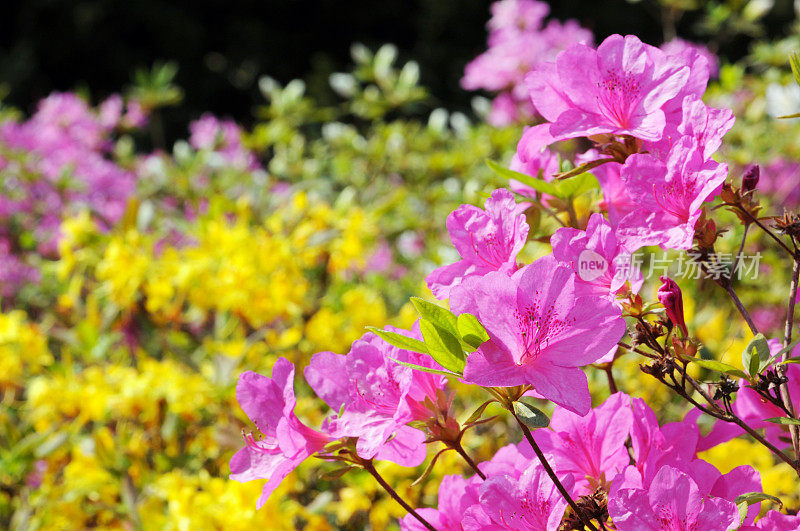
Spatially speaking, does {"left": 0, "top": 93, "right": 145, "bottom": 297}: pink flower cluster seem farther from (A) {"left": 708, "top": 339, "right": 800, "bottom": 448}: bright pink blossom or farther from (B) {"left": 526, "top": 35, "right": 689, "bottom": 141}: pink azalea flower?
(A) {"left": 708, "top": 339, "right": 800, "bottom": 448}: bright pink blossom

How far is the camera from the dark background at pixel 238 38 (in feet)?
26.6

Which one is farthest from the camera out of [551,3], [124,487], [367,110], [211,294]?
[551,3]

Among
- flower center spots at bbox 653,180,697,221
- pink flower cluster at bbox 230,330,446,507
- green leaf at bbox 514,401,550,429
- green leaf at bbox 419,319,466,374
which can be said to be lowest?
pink flower cluster at bbox 230,330,446,507

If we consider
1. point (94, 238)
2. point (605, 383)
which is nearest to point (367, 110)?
point (94, 238)

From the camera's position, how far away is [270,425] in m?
0.65

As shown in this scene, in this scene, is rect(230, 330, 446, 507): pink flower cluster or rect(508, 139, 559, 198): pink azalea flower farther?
rect(508, 139, 559, 198): pink azalea flower

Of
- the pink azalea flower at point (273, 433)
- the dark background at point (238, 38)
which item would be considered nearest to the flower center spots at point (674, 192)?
the pink azalea flower at point (273, 433)

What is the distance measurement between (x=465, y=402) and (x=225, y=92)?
791 cm

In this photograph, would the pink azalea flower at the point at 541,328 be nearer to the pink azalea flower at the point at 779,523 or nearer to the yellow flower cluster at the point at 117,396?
the pink azalea flower at the point at 779,523

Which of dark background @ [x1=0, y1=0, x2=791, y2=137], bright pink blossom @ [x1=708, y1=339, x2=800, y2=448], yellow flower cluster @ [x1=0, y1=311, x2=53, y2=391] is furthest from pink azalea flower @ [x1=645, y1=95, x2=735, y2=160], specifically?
dark background @ [x1=0, y1=0, x2=791, y2=137]

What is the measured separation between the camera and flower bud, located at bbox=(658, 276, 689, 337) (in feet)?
1.88

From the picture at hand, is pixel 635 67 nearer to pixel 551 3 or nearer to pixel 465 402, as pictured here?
pixel 465 402

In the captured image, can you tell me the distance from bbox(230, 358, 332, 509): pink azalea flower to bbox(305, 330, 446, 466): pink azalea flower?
0.08 feet

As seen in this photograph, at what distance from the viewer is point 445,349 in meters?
0.54
